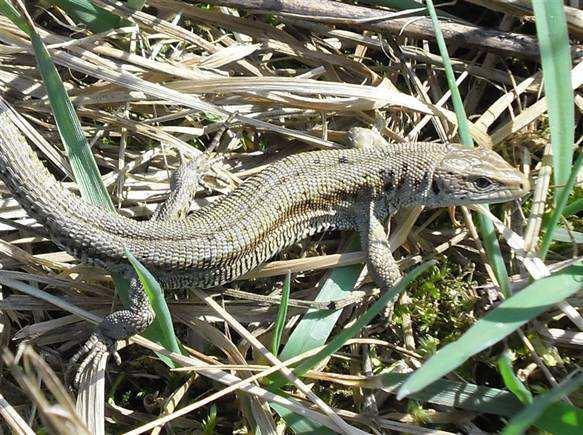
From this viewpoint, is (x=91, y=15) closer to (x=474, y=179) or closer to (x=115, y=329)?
(x=115, y=329)

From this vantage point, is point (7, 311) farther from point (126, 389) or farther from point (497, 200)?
point (497, 200)

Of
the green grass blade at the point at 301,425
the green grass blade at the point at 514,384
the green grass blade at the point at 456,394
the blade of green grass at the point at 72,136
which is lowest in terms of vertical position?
the green grass blade at the point at 301,425

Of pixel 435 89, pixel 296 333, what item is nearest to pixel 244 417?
pixel 296 333

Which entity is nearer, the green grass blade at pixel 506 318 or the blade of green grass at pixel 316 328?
the green grass blade at pixel 506 318

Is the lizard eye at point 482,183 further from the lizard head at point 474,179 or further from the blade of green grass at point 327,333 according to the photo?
the blade of green grass at point 327,333

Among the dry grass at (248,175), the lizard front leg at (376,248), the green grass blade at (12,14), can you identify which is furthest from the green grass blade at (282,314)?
the green grass blade at (12,14)

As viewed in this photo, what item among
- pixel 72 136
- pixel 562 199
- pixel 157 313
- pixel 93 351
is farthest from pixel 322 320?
pixel 72 136
